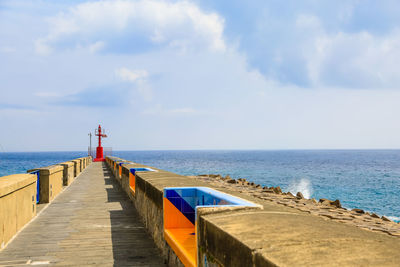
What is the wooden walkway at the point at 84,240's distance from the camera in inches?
214

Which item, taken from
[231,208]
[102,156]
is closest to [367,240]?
[231,208]

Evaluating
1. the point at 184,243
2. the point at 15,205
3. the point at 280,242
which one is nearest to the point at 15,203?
the point at 15,205

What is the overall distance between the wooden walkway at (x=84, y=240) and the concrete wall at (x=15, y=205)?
20cm

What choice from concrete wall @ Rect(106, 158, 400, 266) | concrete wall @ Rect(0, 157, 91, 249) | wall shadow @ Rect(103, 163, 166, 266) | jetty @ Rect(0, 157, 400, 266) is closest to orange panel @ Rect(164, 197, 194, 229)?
jetty @ Rect(0, 157, 400, 266)

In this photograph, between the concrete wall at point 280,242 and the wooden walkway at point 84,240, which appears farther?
the wooden walkway at point 84,240

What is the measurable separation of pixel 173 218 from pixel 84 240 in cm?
245

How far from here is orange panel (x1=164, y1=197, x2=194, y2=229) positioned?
17.1 feet

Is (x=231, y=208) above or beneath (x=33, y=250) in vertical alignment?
above

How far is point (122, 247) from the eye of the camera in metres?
6.14

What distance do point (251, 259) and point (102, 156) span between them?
48056 mm

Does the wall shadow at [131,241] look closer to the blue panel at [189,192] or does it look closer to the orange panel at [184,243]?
the orange panel at [184,243]

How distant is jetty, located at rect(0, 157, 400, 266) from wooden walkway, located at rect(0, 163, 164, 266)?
2 centimetres

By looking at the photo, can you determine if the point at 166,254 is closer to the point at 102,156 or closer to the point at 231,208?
the point at 231,208

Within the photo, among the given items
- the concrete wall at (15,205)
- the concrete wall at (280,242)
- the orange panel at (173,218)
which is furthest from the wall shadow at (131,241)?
the concrete wall at (280,242)
